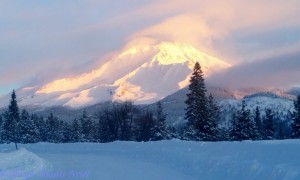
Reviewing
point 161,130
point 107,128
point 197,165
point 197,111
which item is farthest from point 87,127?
point 197,165

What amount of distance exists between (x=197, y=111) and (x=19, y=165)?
1279 inches

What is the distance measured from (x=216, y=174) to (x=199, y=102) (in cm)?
3283

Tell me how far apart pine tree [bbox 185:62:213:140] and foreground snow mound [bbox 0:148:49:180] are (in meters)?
27.9

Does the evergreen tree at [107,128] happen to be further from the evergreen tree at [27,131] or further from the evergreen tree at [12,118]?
the evergreen tree at [12,118]

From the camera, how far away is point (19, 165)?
21359 millimetres

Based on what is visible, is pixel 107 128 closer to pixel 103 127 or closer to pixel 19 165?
pixel 103 127

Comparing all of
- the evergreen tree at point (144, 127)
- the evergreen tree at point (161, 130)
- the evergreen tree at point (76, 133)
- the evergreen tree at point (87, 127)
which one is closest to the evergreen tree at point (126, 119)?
the evergreen tree at point (144, 127)

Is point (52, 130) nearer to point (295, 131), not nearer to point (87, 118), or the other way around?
point (87, 118)

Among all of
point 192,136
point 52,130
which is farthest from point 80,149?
point 52,130

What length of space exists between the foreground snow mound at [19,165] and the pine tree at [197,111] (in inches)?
1097

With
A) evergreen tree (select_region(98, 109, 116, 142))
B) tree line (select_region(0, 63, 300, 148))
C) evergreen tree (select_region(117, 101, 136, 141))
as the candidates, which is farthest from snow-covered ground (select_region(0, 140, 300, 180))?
evergreen tree (select_region(98, 109, 116, 142))

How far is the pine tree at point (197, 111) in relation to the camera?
51188 millimetres

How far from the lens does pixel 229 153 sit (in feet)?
70.2

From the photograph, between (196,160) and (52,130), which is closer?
(196,160)
